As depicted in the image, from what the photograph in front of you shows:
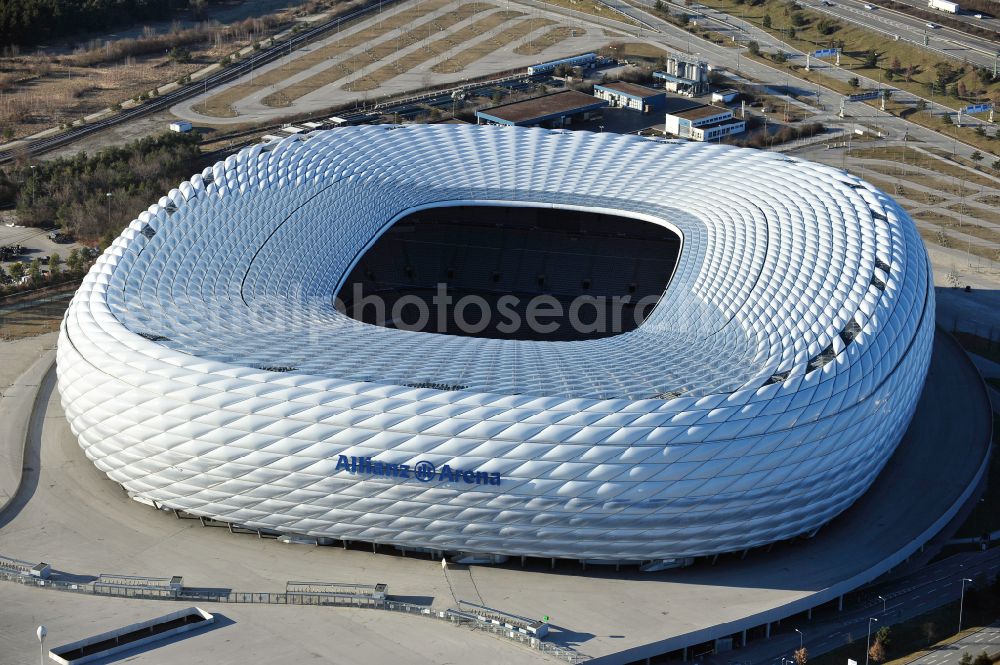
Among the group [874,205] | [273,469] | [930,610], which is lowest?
[930,610]

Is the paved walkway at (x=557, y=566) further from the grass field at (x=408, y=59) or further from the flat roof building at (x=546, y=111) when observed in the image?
the grass field at (x=408, y=59)

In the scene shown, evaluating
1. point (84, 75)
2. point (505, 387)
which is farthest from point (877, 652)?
point (84, 75)

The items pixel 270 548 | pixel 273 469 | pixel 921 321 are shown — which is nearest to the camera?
pixel 273 469

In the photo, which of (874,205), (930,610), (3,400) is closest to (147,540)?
(3,400)

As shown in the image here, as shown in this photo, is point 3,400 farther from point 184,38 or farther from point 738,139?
point 184,38

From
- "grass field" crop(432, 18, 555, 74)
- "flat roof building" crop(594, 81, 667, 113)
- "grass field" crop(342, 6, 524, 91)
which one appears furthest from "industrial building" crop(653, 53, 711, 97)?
"grass field" crop(342, 6, 524, 91)

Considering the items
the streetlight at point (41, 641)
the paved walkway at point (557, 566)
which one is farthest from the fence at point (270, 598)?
the streetlight at point (41, 641)

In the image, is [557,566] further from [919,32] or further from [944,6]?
[944,6]
